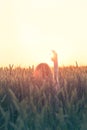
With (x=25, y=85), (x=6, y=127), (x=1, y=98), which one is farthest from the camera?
(x=25, y=85)

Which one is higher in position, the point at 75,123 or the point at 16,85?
the point at 16,85

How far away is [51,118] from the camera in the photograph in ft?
8.45

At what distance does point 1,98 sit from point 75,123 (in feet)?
2.47

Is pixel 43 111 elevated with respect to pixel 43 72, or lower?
lower

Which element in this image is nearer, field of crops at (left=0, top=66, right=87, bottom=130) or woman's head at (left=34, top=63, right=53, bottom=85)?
field of crops at (left=0, top=66, right=87, bottom=130)

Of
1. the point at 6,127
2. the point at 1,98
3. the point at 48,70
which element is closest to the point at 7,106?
the point at 1,98

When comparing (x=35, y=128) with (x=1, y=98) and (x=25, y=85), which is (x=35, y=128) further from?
(x=25, y=85)

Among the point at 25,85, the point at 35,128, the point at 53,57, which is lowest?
the point at 35,128

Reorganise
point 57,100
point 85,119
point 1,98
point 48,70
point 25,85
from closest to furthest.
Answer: point 85,119
point 57,100
point 1,98
point 25,85
point 48,70

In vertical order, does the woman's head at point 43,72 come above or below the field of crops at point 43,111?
above

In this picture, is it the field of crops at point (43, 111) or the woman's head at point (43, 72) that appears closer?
the field of crops at point (43, 111)

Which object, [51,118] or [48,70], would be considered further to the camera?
[48,70]

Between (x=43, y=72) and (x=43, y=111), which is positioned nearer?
(x=43, y=111)

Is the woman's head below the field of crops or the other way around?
the other way around
